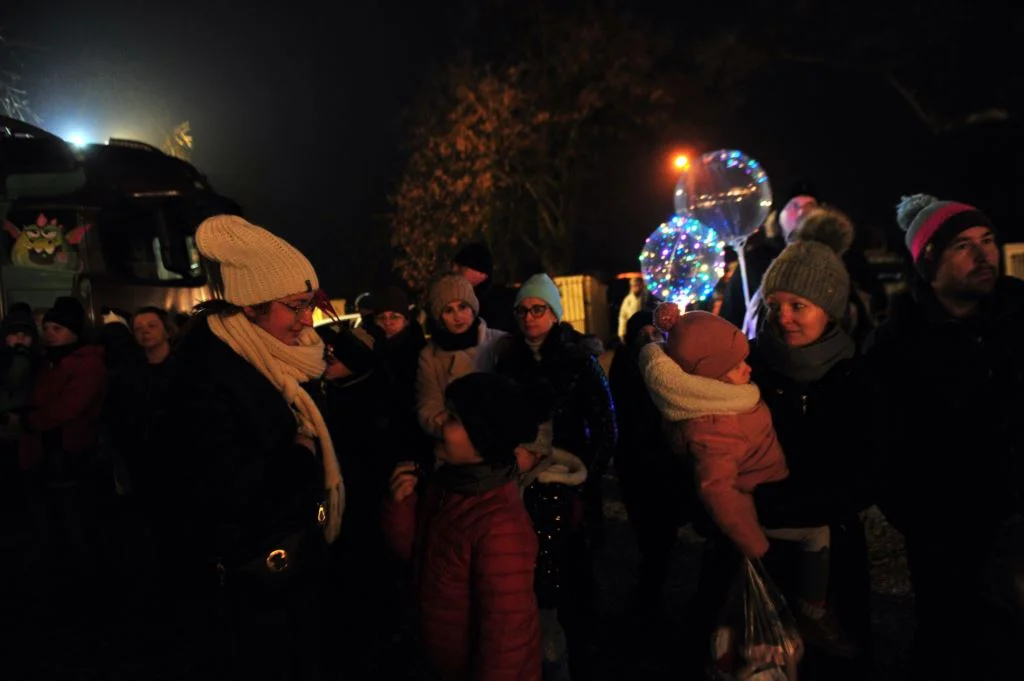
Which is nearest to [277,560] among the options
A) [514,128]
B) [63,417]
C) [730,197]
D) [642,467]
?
[642,467]

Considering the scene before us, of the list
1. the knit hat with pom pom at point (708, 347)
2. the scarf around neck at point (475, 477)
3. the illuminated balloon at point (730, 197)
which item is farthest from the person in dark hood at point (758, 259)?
the scarf around neck at point (475, 477)

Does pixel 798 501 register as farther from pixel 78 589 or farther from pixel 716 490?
pixel 78 589

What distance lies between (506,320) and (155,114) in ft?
60.5

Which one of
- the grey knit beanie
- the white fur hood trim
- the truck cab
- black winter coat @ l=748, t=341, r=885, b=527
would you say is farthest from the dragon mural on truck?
black winter coat @ l=748, t=341, r=885, b=527

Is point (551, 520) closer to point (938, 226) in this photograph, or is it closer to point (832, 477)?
point (832, 477)

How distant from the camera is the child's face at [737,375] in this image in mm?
2490

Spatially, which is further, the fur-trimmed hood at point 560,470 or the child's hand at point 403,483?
the fur-trimmed hood at point 560,470

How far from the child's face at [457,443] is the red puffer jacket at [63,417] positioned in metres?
3.54

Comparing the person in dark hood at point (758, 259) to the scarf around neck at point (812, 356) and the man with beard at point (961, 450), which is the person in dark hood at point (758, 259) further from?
the scarf around neck at point (812, 356)

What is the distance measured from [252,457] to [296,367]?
0.36 m

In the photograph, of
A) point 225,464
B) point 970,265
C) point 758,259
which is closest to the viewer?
point 225,464

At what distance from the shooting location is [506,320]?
4809 millimetres

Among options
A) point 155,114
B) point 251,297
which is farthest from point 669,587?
point 155,114

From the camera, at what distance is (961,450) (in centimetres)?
253
